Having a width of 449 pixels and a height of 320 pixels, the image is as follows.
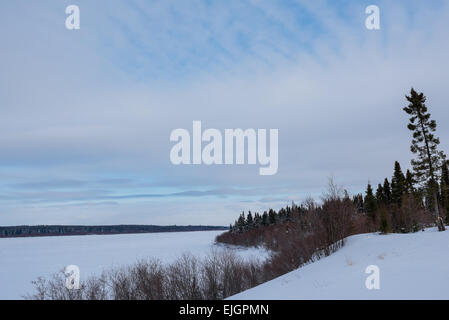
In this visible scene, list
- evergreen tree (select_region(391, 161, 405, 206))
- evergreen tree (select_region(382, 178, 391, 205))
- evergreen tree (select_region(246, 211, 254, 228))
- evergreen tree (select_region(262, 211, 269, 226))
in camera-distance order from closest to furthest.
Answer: evergreen tree (select_region(391, 161, 405, 206)) → evergreen tree (select_region(382, 178, 391, 205)) → evergreen tree (select_region(262, 211, 269, 226)) → evergreen tree (select_region(246, 211, 254, 228))

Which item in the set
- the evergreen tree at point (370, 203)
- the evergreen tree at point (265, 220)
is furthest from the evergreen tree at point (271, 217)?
the evergreen tree at point (370, 203)

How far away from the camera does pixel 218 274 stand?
38.6 m

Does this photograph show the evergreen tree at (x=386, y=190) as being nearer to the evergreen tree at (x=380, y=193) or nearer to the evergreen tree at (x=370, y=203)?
the evergreen tree at (x=380, y=193)

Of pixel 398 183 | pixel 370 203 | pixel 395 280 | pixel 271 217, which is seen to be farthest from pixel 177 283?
pixel 271 217

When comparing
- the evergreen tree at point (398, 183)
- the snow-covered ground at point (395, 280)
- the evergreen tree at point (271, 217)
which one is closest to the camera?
the snow-covered ground at point (395, 280)

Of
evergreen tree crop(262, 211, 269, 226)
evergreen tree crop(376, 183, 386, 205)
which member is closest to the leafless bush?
evergreen tree crop(376, 183, 386, 205)

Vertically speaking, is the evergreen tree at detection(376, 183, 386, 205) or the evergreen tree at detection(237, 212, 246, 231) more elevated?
the evergreen tree at detection(376, 183, 386, 205)

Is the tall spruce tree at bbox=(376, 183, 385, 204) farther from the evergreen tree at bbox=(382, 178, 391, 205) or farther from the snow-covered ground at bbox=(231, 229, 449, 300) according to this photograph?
the snow-covered ground at bbox=(231, 229, 449, 300)

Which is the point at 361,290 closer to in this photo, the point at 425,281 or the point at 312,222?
the point at 425,281

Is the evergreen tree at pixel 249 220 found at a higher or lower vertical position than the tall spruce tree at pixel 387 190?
lower

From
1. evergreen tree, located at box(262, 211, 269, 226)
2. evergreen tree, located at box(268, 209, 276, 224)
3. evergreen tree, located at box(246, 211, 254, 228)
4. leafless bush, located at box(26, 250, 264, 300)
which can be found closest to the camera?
leafless bush, located at box(26, 250, 264, 300)

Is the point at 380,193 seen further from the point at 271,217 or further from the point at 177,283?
the point at 177,283

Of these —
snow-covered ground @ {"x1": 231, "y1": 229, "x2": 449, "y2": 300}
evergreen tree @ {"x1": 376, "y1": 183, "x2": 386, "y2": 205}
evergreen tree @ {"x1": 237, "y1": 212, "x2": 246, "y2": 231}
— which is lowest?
evergreen tree @ {"x1": 237, "y1": 212, "x2": 246, "y2": 231}
